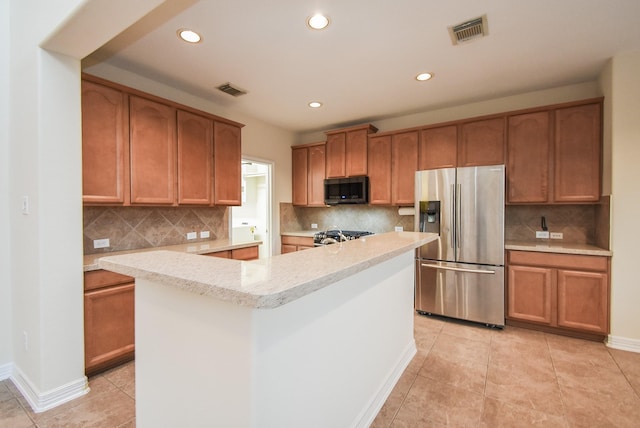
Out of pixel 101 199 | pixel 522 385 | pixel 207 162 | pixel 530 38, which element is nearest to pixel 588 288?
pixel 522 385

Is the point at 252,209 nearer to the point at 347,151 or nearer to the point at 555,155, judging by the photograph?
the point at 347,151

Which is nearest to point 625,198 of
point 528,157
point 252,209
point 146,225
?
point 528,157

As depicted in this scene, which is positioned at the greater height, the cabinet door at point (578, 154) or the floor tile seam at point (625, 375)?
the cabinet door at point (578, 154)

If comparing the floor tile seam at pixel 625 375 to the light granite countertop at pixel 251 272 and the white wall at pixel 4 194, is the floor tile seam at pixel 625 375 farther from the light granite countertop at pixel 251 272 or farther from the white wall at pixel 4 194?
the white wall at pixel 4 194

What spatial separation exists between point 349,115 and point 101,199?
316cm

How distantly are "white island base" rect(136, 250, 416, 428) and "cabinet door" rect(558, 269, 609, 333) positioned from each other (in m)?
2.37

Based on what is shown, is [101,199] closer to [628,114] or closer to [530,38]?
[530,38]

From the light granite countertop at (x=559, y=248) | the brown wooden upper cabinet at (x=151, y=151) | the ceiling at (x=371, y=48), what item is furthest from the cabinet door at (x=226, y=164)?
the light granite countertop at (x=559, y=248)

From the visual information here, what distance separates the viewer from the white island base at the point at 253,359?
0.96m

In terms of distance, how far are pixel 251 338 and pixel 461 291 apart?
2905mm

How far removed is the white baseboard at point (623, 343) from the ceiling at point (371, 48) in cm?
254

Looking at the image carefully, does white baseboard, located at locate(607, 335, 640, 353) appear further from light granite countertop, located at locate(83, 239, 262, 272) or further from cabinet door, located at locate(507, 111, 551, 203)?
light granite countertop, located at locate(83, 239, 262, 272)

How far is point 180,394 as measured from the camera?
115 centimetres

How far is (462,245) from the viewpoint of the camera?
315cm
